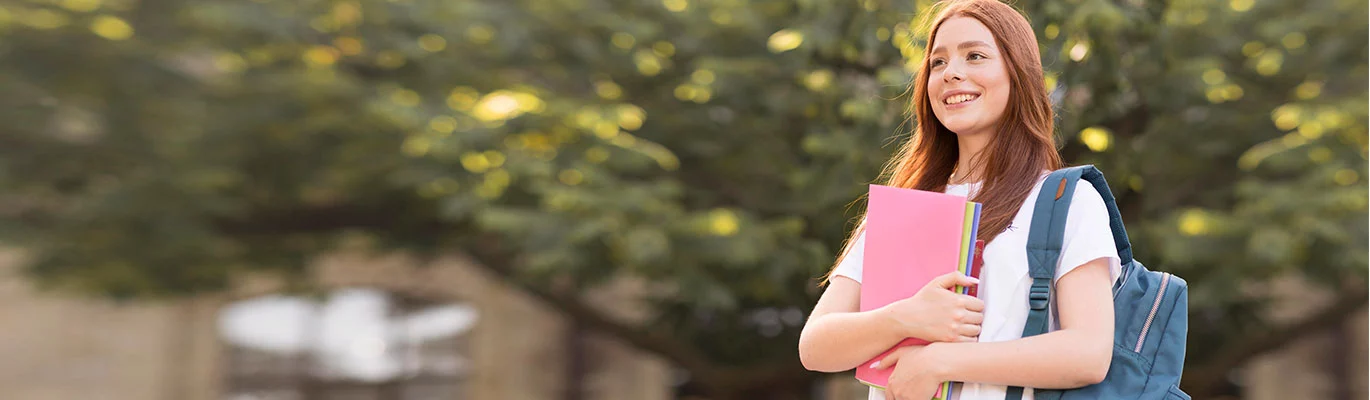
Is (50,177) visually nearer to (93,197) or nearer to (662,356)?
(93,197)

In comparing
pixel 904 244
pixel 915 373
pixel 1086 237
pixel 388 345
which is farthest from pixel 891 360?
pixel 388 345

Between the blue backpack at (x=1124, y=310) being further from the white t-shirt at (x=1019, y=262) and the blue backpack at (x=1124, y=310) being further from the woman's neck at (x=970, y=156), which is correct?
the woman's neck at (x=970, y=156)

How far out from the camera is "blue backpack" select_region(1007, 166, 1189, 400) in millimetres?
1438

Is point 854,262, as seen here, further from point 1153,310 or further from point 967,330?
point 1153,310

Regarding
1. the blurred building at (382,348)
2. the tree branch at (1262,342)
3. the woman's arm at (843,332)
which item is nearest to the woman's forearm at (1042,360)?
the woman's arm at (843,332)

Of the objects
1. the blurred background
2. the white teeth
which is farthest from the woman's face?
the blurred background

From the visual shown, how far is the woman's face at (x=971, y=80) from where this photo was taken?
157cm

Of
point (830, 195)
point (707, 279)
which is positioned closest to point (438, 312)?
point (707, 279)

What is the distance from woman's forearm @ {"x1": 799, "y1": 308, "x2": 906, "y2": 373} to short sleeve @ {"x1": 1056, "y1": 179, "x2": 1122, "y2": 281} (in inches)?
9.1

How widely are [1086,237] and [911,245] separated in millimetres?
217

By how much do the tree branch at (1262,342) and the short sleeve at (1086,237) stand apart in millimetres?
5926

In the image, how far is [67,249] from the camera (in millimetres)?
7781

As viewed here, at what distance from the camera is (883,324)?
149cm

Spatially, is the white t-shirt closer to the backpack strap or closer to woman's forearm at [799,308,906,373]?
the backpack strap
